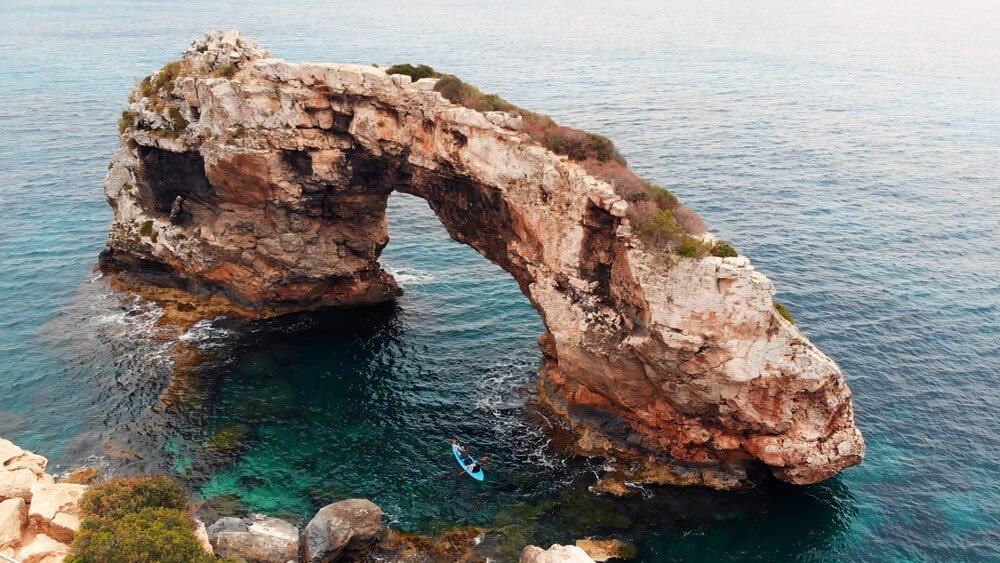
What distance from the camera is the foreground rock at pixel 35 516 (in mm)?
27281

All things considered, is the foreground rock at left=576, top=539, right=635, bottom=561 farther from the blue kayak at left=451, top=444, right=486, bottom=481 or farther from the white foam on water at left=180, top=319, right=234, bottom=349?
the white foam on water at left=180, top=319, right=234, bottom=349

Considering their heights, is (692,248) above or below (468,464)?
above

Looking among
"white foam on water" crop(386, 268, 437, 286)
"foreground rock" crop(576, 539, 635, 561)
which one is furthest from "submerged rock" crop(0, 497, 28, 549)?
"white foam on water" crop(386, 268, 437, 286)

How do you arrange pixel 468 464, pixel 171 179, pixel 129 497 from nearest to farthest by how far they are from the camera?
pixel 129 497
pixel 468 464
pixel 171 179

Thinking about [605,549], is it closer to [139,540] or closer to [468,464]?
[468,464]

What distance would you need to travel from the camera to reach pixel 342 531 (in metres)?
33.7

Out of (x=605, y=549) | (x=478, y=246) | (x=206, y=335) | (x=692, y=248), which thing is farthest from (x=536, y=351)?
(x=206, y=335)

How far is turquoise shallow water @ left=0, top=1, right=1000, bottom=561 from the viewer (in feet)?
123

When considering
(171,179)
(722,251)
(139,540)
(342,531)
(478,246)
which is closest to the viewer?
(139,540)

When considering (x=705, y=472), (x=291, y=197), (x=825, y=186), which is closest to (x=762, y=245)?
(x=825, y=186)

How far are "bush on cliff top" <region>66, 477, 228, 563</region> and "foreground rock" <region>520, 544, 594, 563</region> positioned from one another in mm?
13875

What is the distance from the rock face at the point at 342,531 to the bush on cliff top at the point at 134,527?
522 cm

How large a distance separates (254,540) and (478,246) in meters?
23.6

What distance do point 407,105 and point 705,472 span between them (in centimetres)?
2837
